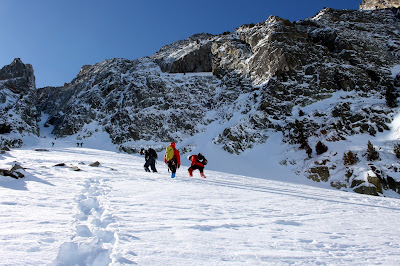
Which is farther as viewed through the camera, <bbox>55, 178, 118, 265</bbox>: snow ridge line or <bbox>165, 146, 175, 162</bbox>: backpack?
<bbox>165, 146, 175, 162</bbox>: backpack

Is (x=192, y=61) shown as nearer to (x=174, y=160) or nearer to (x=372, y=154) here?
(x=372, y=154)

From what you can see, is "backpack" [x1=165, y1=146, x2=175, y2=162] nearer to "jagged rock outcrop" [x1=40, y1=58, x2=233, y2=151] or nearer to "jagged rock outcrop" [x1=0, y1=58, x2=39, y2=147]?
"jagged rock outcrop" [x1=40, y1=58, x2=233, y2=151]

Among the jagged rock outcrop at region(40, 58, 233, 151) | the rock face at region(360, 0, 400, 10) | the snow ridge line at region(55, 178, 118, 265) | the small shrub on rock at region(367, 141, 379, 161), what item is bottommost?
the snow ridge line at region(55, 178, 118, 265)

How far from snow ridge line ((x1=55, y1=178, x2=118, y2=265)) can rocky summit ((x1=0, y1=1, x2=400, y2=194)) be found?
17.1 metres

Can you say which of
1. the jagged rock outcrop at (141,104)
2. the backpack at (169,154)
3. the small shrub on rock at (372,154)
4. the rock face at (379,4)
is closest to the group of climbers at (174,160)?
the backpack at (169,154)

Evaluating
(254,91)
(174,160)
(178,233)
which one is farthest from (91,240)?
(254,91)

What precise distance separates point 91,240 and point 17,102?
5807 cm

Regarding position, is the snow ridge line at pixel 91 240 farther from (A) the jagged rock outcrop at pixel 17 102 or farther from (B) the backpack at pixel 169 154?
(A) the jagged rock outcrop at pixel 17 102

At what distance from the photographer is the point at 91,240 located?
8.83 feet

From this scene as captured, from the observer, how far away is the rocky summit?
23.0 meters

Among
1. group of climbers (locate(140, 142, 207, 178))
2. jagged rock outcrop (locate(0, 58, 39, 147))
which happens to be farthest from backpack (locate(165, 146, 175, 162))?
jagged rock outcrop (locate(0, 58, 39, 147))

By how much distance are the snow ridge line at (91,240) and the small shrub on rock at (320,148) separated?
1994 cm

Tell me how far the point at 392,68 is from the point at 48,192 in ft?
140

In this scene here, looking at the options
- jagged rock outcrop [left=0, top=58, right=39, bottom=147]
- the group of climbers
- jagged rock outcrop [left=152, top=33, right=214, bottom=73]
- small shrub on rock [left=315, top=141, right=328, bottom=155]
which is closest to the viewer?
the group of climbers
